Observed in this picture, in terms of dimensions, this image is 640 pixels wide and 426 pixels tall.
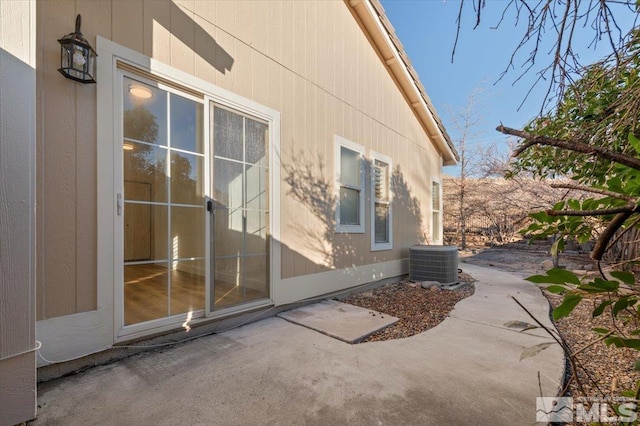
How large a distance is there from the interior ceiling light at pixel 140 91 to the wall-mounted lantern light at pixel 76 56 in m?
0.38

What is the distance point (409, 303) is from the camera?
13.8 feet

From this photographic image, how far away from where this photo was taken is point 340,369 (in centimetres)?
221

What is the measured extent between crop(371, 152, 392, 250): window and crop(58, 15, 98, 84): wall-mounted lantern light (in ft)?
14.1

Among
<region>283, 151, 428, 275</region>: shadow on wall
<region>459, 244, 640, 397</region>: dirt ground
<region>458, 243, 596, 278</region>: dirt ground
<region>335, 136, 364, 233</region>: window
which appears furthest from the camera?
<region>458, 243, 596, 278</region>: dirt ground

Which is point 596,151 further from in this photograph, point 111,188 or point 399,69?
point 399,69

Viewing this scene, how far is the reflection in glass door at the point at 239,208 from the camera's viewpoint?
3.05 m

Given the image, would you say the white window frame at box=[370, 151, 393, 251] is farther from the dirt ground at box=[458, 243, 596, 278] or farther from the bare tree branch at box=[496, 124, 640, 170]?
the bare tree branch at box=[496, 124, 640, 170]

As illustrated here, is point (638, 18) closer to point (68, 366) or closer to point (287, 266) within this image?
point (287, 266)

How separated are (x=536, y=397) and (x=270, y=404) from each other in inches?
65.9

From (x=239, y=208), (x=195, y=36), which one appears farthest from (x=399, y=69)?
(x=239, y=208)

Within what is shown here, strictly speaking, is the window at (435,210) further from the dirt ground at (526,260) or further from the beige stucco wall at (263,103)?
the dirt ground at (526,260)

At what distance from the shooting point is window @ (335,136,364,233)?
4.76 m

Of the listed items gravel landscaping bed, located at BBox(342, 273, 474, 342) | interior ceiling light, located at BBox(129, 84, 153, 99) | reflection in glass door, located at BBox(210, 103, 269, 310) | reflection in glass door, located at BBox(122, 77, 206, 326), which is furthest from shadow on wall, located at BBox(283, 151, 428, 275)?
interior ceiling light, located at BBox(129, 84, 153, 99)

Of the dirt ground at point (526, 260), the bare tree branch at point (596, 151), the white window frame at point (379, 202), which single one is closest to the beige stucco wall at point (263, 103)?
the white window frame at point (379, 202)
